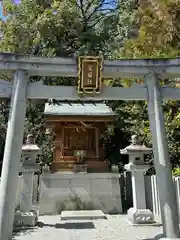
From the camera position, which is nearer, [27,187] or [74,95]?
[74,95]

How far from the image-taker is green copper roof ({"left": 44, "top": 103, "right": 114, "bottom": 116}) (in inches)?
478

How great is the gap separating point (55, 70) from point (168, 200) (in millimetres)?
3817

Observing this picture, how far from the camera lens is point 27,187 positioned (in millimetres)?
8805

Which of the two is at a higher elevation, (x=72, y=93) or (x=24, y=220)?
(x=72, y=93)

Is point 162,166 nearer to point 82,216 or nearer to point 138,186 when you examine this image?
point 138,186

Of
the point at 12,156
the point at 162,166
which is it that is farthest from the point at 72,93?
the point at 162,166

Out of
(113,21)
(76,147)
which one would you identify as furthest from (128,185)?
(113,21)

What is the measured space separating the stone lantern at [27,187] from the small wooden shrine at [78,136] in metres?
3.19

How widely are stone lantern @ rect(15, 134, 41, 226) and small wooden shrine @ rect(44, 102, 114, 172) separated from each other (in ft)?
10.5

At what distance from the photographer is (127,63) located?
264 inches

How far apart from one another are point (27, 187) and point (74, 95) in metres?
3.87

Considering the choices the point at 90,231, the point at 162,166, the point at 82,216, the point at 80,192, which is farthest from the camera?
the point at 80,192

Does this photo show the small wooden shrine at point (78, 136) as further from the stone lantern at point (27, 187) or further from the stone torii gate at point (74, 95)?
the stone torii gate at point (74, 95)

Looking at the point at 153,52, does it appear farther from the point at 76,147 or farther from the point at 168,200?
the point at 168,200
